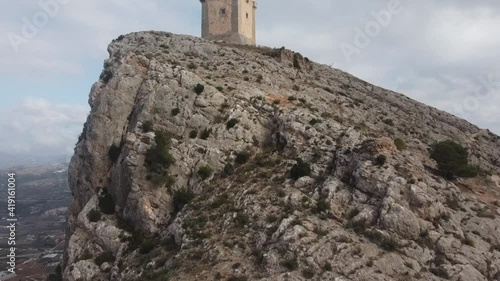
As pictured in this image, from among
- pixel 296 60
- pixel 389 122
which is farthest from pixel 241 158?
pixel 296 60

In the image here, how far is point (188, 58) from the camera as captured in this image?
200 ft

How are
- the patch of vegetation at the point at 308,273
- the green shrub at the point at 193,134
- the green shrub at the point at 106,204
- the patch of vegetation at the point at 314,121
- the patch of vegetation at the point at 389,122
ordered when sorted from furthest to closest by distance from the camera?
the patch of vegetation at the point at 389,122 → the patch of vegetation at the point at 314,121 → the green shrub at the point at 193,134 → the green shrub at the point at 106,204 → the patch of vegetation at the point at 308,273

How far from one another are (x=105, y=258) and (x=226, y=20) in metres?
48.1

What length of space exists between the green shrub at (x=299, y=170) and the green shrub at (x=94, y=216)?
20.4 metres

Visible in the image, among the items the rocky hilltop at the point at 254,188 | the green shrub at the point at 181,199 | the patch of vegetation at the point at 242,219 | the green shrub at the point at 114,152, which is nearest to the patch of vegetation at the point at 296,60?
the rocky hilltop at the point at 254,188

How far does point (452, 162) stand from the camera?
44656 mm

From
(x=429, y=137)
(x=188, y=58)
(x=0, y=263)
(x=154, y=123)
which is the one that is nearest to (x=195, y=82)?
(x=154, y=123)

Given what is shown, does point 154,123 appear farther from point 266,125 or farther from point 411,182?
point 411,182

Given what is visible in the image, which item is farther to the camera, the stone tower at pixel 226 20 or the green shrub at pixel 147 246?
the stone tower at pixel 226 20

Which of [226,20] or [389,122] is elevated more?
[226,20]

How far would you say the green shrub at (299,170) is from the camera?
3966 cm

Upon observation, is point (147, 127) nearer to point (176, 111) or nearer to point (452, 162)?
point (176, 111)

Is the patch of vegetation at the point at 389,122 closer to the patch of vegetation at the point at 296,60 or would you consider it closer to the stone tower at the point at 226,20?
the patch of vegetation at the point at 296,60

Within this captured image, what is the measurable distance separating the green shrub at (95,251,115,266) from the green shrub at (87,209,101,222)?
465cm
